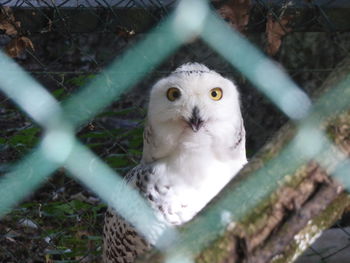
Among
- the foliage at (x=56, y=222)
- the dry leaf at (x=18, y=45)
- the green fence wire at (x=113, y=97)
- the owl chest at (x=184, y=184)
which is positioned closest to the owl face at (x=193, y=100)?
the owl chest at (x=184, y=184)

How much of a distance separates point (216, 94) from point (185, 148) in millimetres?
233

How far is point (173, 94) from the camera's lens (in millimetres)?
2299

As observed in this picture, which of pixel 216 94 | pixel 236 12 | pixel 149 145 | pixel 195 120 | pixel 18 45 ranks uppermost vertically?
pixel 236 12

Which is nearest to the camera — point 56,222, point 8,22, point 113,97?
point 8,22

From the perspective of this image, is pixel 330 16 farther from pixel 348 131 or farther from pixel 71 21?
pixel 348 131

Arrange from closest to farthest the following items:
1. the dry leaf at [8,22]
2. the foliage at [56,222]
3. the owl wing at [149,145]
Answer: the owl wing at [149,145] → the dry leaf at [8,22] → the foliage at [56,222]

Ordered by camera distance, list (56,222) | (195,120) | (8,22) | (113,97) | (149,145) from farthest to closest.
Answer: (56,222), (113,97), (8,22), (149,145), (195,120)

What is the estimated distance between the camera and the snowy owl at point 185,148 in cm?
224

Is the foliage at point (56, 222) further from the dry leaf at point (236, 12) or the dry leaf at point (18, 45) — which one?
the dry leaf at point (236, 12)

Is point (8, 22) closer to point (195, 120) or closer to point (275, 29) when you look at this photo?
point (195, 120)

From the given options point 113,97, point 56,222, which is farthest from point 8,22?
point 56,222

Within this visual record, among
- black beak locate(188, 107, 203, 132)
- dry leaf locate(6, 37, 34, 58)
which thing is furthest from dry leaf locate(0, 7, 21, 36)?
black beak locate(188, 107, 203, 132)

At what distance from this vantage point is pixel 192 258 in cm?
132

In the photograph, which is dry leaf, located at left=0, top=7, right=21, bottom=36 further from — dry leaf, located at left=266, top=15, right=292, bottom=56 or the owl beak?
dry leaf, located at left=266, top=15, right=292, bottom=56
